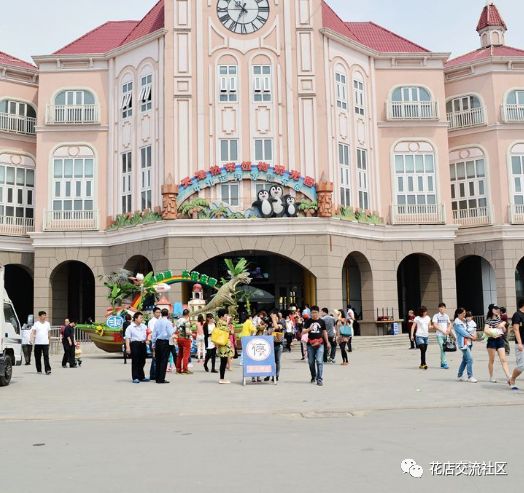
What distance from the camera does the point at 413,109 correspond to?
114ft

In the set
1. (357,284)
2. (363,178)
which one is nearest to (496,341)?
(363,178)

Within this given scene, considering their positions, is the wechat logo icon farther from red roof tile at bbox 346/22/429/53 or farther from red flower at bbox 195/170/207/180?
red roof tile at bbox 346/22/429/53

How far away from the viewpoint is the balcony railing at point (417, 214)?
33719mm

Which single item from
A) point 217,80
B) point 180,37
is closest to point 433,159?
point 217,80

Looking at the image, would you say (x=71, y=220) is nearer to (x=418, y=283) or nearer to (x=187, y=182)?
(x=187, y=182)

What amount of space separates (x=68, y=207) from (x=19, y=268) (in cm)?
559

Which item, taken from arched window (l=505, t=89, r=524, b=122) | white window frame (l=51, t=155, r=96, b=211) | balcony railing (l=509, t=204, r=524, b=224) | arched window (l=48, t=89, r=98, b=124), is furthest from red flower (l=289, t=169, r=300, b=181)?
arched window (l=505, t=89, r=524, b=122)

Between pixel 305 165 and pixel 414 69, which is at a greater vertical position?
pixel 414 69

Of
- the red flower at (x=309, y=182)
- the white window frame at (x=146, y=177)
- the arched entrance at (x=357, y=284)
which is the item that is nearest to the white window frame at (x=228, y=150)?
the red flower at (x=309, y=182)

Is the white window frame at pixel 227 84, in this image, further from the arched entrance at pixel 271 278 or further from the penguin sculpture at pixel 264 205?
the arched entrance at pixel 271 278

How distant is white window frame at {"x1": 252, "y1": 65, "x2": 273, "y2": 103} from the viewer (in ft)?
103

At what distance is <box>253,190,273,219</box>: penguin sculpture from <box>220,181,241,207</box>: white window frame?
91 cm

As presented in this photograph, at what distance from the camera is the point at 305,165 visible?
102 feet

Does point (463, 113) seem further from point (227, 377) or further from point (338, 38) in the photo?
point (227, 377)
